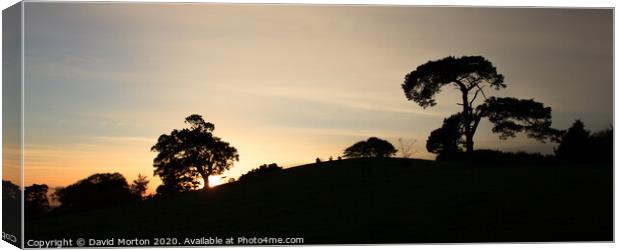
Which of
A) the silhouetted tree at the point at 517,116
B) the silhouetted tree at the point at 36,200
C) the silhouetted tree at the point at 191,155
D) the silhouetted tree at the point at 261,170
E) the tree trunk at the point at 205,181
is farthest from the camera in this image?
the tree trunk at the point at 205,181

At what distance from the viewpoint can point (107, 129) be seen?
24672mm

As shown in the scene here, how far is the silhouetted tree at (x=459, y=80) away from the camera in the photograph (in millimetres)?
26797

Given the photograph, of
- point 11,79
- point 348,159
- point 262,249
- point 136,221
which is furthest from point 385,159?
point 11,79

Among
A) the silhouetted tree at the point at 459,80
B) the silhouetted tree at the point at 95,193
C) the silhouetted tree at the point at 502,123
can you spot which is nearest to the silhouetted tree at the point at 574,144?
the silhouetted tree at the point at 502,123

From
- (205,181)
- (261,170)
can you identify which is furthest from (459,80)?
(205,181)

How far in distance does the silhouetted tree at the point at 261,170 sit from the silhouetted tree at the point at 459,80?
530cm

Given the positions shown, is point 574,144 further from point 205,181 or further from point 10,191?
point 10,191

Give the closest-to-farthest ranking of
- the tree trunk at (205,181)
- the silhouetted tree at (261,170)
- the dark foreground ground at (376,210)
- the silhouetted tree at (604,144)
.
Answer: the dark foreground ground at (376,210), the silhouetted tree at (604,144), the silhouetted tree at (261,170), the tree trunk at (205,181)

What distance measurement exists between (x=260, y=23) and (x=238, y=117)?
10.6 feet

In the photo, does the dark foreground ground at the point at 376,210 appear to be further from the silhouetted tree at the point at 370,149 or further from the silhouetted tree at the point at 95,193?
the silhouetted tree at the point at 370,149

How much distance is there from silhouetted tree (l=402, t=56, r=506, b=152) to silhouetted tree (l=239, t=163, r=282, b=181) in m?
5.30

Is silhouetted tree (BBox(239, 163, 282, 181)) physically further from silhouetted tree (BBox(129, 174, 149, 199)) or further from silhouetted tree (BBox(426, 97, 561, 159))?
silhouetted tree (BBox(426, 97, 561, 159))

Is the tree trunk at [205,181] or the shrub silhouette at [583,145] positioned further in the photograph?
the tree trunk at [205,181]

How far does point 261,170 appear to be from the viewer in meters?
28.0
